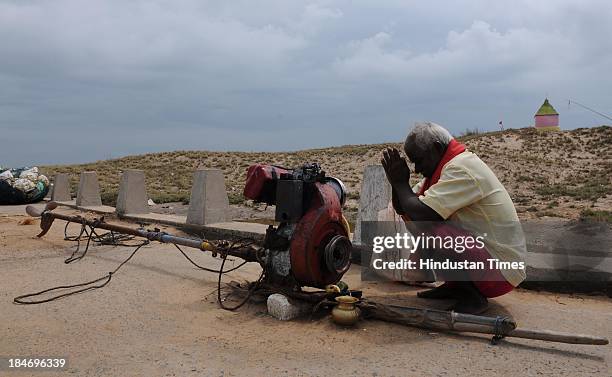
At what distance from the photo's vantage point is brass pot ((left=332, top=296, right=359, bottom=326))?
3395 mm

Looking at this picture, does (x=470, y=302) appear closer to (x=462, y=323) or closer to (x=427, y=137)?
(x=462, y=323)

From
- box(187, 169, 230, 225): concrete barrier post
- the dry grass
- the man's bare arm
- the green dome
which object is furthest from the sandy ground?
the green dome

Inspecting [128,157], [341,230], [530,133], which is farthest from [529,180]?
[128,157]

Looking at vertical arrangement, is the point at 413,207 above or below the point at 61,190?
above

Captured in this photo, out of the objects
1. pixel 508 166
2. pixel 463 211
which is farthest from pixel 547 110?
pixel 463 211

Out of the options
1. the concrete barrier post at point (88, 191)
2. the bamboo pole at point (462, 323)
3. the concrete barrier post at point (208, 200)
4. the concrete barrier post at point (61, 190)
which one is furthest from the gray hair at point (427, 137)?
the concrete barrier post at point (61, 190)

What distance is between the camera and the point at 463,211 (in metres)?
3.44

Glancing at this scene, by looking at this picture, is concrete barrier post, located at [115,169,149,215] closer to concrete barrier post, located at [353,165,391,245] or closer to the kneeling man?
concrete barrier post, located at [353,165,391,245]

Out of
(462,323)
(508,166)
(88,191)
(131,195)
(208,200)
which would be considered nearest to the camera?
(462,323)

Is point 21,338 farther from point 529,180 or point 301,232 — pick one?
point 529,180

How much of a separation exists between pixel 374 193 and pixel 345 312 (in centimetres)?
212

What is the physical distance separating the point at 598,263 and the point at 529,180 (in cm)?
1186

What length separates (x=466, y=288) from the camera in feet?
12.0

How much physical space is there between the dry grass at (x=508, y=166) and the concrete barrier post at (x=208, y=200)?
11.9 ft
